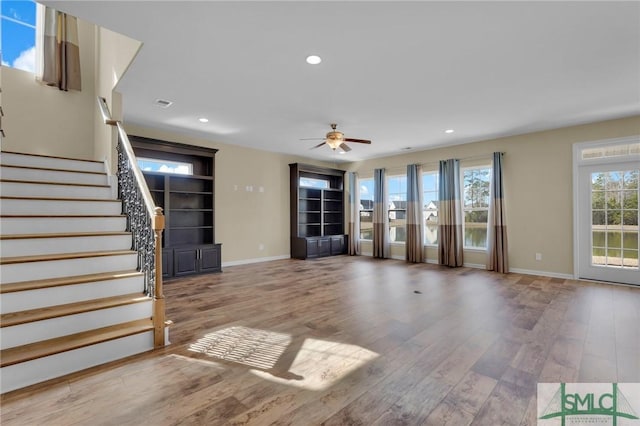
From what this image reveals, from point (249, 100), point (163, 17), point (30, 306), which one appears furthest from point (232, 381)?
point (249, 100)

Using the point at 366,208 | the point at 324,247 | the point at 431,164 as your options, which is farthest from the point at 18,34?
the point at 431,164

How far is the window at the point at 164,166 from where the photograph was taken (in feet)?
18.2

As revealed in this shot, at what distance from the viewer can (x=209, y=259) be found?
19.1 feet

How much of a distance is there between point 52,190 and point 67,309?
77.2 inches

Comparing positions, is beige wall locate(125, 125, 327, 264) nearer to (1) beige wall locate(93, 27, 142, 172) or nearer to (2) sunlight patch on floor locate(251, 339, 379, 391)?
(1) beige wall locate(93, 27, 142, 172)

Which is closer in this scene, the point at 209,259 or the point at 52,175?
the point at 52,175

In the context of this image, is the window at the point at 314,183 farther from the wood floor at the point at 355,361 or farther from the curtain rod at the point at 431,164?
the wood floor at the point at 355,361

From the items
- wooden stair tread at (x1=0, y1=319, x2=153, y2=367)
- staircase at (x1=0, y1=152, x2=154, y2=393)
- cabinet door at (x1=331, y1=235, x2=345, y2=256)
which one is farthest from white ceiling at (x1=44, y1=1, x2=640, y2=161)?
cabinet door at (x1=331, y1=235, x2=345, y2=256)

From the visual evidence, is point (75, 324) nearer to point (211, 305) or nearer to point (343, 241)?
point (211, 305)

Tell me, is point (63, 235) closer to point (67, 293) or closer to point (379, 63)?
point (67, 293)

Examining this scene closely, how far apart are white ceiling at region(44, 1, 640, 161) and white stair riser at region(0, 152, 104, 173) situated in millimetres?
1037

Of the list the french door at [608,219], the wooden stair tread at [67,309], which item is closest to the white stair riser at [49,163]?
the wooden stair tread at [67,309]

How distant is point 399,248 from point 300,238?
2651 mm

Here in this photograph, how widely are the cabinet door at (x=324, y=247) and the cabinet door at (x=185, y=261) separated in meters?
3.33
